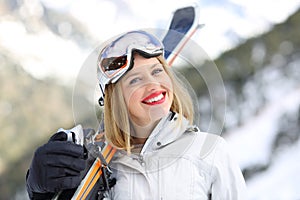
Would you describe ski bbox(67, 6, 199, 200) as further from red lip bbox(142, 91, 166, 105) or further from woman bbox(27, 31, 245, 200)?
red lip bbox(142, 91, 166, 105)

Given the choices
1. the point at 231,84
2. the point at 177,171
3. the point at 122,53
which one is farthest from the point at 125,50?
the point at 231,84

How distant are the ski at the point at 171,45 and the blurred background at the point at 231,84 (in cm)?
5

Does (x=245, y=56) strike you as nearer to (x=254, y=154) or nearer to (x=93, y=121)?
(x=254, y=154)

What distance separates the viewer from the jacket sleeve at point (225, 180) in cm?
96

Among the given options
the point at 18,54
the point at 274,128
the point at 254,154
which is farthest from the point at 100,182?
the point at 18,54

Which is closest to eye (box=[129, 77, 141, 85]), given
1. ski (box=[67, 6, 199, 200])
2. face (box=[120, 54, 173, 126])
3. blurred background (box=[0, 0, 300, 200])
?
face (box=[120, 54, 173, 126])

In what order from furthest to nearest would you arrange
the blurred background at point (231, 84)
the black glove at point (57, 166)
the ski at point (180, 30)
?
the blurred background at point (231, 84) < the ski at point (180, 30) < the black glove at point (57, 166)

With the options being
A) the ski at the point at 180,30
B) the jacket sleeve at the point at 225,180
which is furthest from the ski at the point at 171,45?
the jacket sleeve at the point at 225,180

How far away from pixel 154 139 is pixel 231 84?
156 inches

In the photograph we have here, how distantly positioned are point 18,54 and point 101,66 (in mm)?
8836

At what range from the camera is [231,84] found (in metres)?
4.82

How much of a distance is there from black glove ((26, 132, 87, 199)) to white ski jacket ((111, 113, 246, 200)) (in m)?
0.11

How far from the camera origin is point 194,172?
0.96 meters

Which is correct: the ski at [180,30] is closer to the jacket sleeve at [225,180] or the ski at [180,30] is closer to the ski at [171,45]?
the ski at [171,45]
